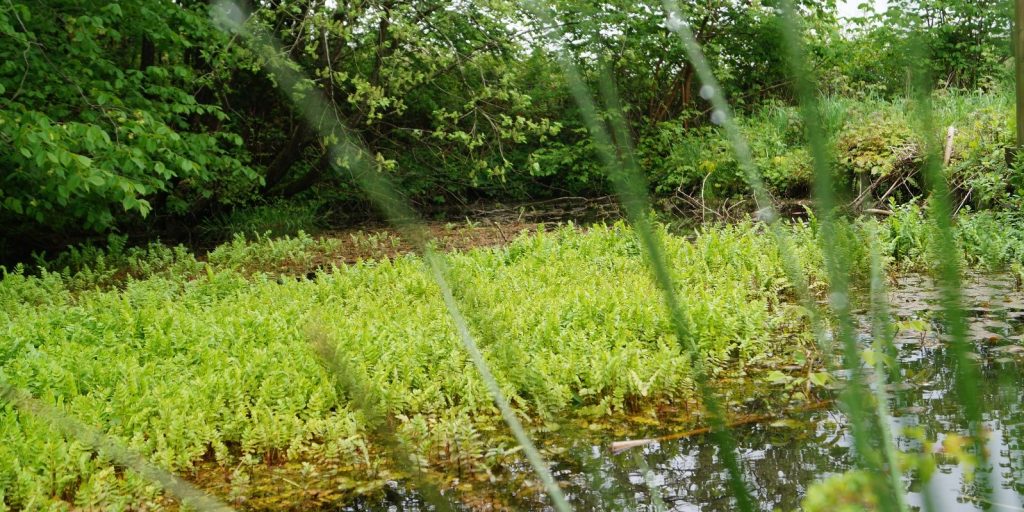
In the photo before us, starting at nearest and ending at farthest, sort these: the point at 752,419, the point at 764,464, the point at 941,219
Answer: the point at 941,219 → the point at 764,464 → the point at 752,419

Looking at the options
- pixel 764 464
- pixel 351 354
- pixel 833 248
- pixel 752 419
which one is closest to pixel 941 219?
pixel 833 248

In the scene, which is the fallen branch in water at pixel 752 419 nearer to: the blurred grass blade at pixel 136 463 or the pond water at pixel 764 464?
the pond water at pixel 764 464

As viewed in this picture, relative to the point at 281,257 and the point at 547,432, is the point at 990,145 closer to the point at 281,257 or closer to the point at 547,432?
Answer: the point at 547,432

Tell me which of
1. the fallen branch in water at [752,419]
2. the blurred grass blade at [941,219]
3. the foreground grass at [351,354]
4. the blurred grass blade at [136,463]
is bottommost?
the fallen branch in water at [752,419]

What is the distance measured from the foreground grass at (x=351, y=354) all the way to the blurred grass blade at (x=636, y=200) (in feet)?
4.18

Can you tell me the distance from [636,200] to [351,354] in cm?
354

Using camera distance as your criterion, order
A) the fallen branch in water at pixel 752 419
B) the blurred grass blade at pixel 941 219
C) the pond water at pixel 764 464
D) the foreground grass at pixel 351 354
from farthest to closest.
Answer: the fallen branch in water at pixel 752 419
the foreground grass at pixel 351 354
the pond water at pixel 764 464
the blurred grass blade at pixel 941 219

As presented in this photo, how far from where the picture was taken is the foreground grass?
10.3 ft

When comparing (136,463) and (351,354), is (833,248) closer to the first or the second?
(136,463)

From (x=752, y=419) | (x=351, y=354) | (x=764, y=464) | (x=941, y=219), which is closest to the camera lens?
(x=941, y=219)

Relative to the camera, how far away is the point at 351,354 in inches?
151

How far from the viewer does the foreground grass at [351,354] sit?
315 cm

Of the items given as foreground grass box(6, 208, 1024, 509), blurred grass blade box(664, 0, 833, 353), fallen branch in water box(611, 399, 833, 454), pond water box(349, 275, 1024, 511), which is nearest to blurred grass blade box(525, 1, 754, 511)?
blurred grass blade box(664, 0, 833, 353)

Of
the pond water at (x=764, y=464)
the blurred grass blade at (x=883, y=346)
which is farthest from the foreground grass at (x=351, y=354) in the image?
the blurred grass blade at (x=883, y=346)
